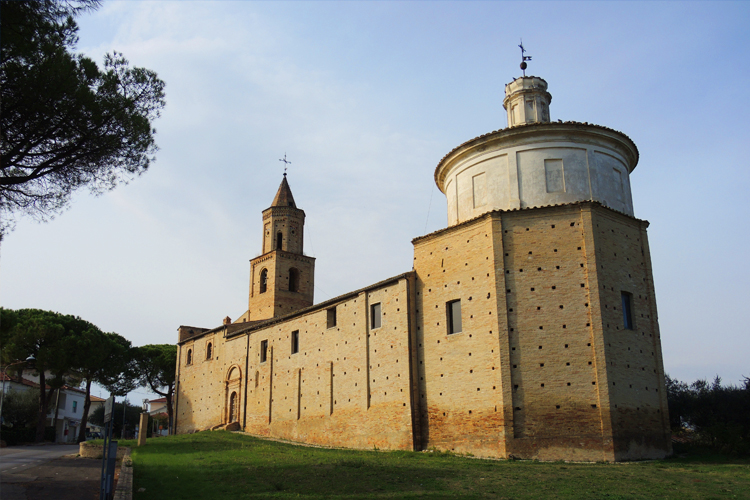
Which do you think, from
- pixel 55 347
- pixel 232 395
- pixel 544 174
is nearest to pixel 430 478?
pixel 544 174

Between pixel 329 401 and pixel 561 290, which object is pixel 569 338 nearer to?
pixel 561 290

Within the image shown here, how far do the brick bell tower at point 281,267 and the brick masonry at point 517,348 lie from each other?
12107 mm

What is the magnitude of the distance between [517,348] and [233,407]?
1745cm

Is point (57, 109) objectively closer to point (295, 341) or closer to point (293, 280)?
point (295, 341)

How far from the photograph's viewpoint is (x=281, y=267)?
3212cm

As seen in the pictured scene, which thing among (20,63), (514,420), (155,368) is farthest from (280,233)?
(20,63)

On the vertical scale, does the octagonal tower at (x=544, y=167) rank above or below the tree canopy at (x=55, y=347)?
above

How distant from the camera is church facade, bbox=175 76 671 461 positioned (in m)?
Result: 14.7

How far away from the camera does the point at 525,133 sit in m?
17.0

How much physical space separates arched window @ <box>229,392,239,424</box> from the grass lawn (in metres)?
12.9

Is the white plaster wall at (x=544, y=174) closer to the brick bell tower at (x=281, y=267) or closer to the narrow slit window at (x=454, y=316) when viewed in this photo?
the narrow slit window at (x=454, y=316)

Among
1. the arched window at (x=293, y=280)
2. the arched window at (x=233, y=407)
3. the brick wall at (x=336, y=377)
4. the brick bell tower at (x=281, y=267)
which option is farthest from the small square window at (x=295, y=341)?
the arched window at (x=293, y=280)

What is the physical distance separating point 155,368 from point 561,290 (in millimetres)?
33889

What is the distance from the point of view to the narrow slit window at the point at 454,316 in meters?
16.9
